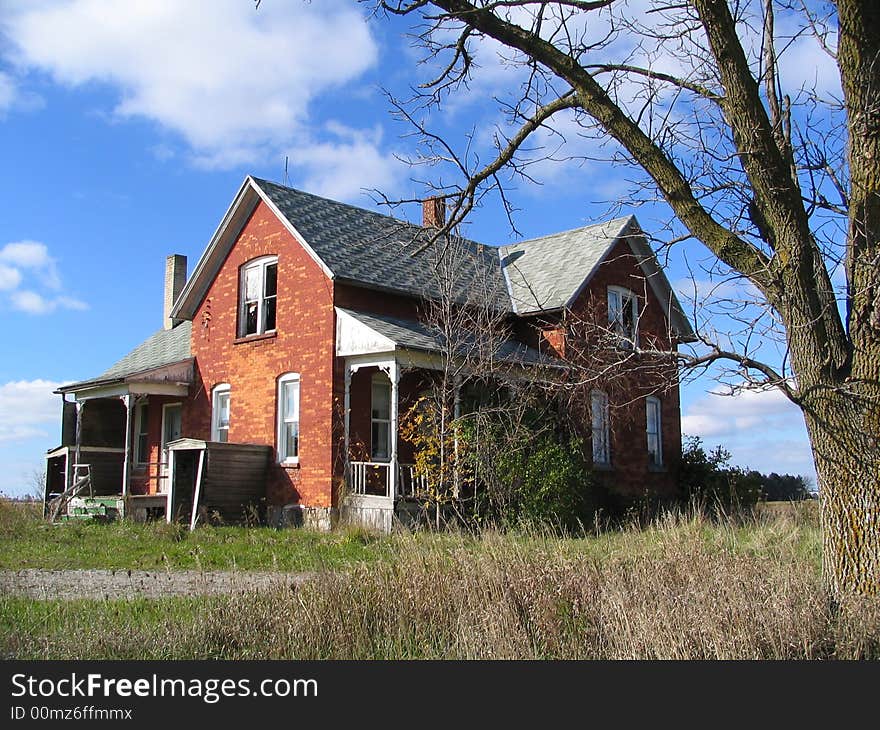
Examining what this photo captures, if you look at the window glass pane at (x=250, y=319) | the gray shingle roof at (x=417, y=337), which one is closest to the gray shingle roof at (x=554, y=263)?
the gray shingle roof at (x=417, y=337)

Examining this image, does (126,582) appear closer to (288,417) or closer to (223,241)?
(288,417)

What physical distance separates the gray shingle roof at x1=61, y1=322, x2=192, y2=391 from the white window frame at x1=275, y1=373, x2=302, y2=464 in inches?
192

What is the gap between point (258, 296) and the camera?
73.0ft

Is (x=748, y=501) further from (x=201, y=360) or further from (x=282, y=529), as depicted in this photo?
(x=201, y=360)

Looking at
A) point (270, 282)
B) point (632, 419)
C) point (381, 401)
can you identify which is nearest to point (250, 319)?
point (270, 282)

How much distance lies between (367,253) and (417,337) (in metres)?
3.46

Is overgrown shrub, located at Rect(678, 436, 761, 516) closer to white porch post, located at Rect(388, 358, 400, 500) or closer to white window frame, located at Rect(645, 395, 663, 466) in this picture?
white window frame, located at Rect(645, 395, 663, 466)

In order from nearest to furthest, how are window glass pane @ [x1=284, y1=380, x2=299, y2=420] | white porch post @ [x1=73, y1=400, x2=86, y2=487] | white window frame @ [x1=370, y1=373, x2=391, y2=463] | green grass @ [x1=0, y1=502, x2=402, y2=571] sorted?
green grass @ [x1=0, y1=502, x2=402, y2=571] → white window frame @ [x1=370, y1=373, x2=391, y2=463] → window glass pane @ [x1=284, y1=380, x2=299, y2=420] → white porch post @ [x1=73, y1=400, x2=86, y2=487]

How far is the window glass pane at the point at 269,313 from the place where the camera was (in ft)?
72.2

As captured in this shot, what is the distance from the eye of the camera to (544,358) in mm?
21141

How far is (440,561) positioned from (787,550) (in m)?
4.20

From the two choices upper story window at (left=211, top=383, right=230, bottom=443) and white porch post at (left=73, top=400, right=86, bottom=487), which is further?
white porch post at (left=73, top=400, right=86, bottom=487)

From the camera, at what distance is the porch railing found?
1855 centimetres

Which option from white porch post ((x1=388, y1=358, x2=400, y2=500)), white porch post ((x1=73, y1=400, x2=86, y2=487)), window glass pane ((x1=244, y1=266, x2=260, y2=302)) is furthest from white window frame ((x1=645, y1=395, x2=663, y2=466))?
white porch post ((x1=73, y1=400, x2=86, y2=487))
